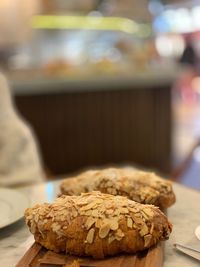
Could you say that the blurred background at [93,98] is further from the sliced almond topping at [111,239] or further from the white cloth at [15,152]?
the sliced almond topping at [111,239]

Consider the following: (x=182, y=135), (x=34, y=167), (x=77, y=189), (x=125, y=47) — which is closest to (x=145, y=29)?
(x=125, y=47)

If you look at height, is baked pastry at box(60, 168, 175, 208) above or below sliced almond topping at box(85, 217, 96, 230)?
below

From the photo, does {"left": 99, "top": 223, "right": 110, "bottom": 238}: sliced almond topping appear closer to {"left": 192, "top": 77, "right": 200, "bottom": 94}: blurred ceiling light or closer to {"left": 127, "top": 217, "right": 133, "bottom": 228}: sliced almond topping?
{"left": 127, "top": 217, "right": 133, "bottom": 228}: sliced almond topping

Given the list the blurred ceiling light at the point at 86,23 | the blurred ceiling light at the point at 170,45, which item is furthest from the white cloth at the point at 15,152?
the blurred ceiling light at the point at 170,45

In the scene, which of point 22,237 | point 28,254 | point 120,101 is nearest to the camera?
point 28,254

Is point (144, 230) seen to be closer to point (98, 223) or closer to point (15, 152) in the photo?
point (98, 223)

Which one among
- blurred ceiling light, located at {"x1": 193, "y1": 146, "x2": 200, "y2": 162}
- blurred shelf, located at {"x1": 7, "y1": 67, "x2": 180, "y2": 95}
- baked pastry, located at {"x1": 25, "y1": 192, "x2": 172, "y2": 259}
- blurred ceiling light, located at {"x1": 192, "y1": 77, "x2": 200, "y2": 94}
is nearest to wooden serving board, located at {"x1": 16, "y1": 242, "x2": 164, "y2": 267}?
baked pastry, located at {"x1": 25, "y1": 192, "x2": 172, "y2": 259}

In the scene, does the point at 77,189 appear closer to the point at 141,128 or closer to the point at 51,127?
the point at 51,127
